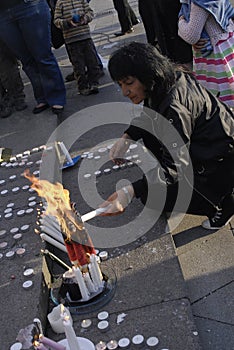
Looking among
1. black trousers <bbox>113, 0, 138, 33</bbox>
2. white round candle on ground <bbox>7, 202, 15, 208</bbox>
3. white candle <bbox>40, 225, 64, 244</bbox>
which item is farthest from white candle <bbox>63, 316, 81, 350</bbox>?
black trousers <bbox>113, 0, 138, 33</bbox>

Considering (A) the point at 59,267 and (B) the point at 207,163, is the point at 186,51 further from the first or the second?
(A) the point at 59,267

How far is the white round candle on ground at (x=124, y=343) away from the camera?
2216 mm

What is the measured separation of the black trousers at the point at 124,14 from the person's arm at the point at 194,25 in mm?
3762

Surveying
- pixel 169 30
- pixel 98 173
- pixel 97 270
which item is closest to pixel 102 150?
pixel 98 173

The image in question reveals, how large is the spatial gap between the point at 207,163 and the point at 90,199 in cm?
87

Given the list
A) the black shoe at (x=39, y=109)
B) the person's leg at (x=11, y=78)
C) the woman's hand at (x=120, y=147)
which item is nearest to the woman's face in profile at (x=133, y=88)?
the woman's hand at (x=120, y=147)

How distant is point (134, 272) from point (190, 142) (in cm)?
77

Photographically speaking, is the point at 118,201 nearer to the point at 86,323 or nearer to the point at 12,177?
the point at 86,323

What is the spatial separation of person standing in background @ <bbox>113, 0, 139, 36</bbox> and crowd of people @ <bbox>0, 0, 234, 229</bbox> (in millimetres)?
2189

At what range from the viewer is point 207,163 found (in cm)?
293

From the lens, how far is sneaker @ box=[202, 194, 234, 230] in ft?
9.91

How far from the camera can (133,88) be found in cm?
269

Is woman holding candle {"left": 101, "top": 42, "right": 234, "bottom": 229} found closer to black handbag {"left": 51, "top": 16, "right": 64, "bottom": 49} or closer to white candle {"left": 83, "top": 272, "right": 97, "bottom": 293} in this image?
white candle {"left": 83, "top": 272, "right": 97, "bottom": 293}

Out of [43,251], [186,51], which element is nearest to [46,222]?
[43,251]
